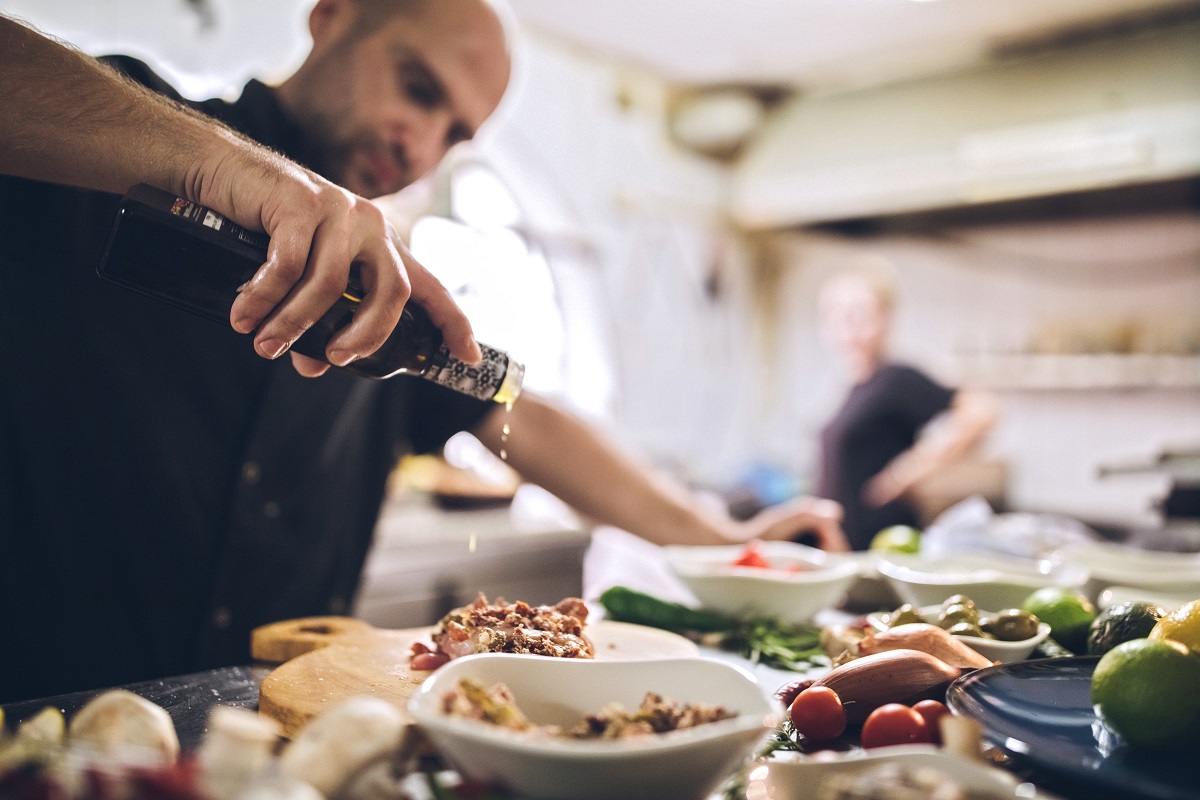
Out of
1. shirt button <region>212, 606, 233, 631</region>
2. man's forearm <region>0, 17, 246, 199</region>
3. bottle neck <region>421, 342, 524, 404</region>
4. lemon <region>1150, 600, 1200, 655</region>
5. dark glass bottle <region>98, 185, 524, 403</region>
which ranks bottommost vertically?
shirt button <region>212, 606, 233, 631</region>

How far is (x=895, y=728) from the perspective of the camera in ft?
2.51

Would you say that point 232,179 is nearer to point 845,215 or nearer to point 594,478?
point 594,478

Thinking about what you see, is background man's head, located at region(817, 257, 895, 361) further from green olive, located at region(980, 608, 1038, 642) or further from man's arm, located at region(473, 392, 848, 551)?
green olive, located at region(980, 608, 1038, 642)

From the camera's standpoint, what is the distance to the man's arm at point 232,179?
0.86 m

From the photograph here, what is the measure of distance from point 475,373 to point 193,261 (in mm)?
339

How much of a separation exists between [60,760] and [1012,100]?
5248 millimetres

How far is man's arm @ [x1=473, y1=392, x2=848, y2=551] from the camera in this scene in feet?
6.63

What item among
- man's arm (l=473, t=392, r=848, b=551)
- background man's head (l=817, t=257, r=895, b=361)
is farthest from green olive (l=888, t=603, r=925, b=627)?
background man's head (l=817, t=257, r=895, b=361)

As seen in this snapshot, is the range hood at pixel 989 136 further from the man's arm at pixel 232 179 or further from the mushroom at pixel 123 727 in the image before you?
the mushroom at pixel 123 727

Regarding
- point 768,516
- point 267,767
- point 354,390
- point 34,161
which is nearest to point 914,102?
point 768,516

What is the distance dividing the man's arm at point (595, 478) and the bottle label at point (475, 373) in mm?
898

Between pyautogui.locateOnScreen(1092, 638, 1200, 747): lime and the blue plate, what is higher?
pyautogui.locateOnScreen(1092, 638, 1200, 747): lime

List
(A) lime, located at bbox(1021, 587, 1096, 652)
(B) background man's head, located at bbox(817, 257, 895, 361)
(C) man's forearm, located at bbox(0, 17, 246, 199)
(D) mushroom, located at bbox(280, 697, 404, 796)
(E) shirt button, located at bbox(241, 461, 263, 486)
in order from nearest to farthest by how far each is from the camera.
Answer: (D) mushroom, located at bbox(280, 697, 404, 796)
(C) man's forearm, located at bbox(0, 17, 246, 199)
(A) lime, located at bbox(1021, 587, 1096, 652)
(E) shirt button, located at bbox(241, 461, 263, 486)
(B) background man's head, located at bbox(817, 257, 895, 361)

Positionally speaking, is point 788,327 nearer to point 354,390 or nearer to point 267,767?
point 354,390
